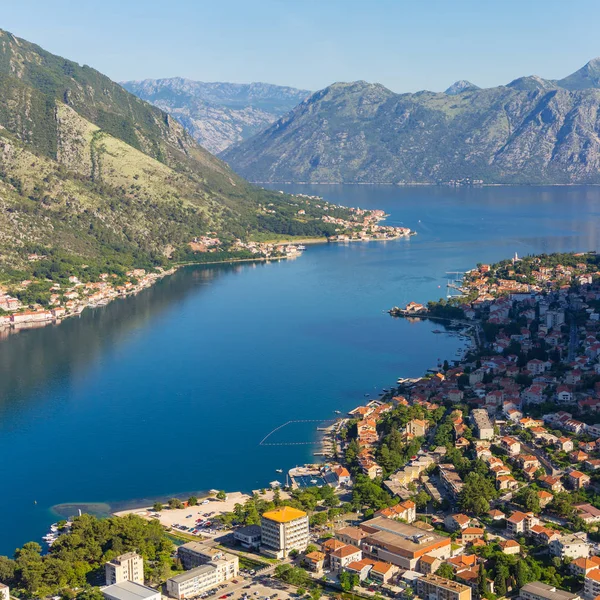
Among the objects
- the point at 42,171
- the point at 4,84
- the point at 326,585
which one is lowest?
the point at 326,585

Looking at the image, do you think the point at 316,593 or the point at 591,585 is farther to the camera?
the point at 591,585

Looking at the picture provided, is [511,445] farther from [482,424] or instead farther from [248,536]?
[248,536]

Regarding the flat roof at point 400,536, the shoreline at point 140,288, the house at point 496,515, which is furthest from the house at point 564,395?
the shoreline at point 140,288

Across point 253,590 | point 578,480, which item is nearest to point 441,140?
point 578,480

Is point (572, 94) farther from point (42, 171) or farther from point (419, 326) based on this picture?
point (419, 326)

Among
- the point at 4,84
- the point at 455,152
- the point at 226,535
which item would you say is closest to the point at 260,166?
the point at 455,152

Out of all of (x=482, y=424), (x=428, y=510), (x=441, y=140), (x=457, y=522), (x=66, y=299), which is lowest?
(x=428, y=510)

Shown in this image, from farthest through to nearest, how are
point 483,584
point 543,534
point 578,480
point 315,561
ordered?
point 578,480, point 543,534, point 315,561, point 483,584
